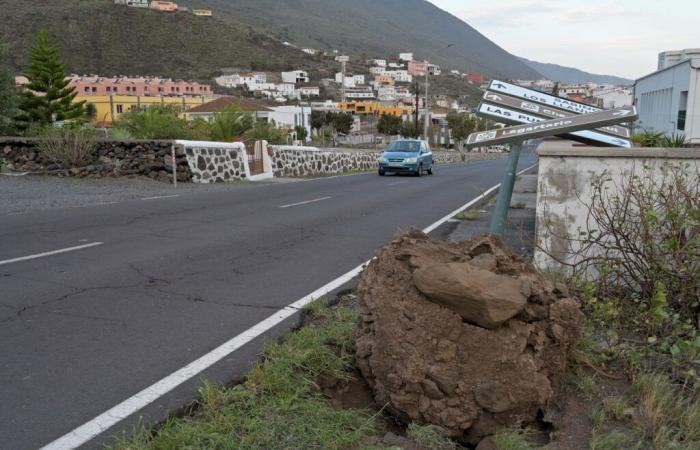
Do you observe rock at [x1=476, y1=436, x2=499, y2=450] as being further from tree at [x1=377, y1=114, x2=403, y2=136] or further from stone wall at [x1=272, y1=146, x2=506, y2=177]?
tree at [x1=377, y1=114, x2=403, y2=136]

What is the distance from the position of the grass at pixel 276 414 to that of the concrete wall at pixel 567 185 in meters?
2.88

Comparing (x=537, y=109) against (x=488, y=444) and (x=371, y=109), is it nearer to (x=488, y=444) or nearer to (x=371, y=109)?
(x=488, y=444)

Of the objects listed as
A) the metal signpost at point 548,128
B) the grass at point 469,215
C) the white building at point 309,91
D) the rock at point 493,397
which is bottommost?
the grass at point 469,215

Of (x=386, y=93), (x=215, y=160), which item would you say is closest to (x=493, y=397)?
(x=215, y=160)

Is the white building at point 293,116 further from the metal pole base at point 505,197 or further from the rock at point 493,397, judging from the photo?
the rock at point 493,397

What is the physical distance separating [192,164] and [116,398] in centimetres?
1789

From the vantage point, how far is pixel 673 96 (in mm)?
21844

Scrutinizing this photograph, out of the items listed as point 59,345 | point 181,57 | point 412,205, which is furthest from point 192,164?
point 181,57

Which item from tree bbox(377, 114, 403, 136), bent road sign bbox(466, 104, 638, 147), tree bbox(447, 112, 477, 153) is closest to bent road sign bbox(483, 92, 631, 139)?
bent road sign bbox(466, 104, 638, 147)

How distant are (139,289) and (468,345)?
163 inches

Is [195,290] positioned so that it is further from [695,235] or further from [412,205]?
[412,205]

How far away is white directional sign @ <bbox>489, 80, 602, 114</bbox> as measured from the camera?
7.24m

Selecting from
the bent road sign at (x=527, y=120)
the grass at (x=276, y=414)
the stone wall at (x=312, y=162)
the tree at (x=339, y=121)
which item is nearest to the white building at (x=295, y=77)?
the tree at (x=339, y=121)

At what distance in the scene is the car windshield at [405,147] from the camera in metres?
29.5
